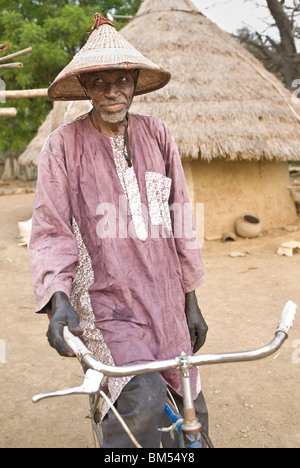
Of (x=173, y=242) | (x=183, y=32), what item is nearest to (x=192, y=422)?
(x=173, y=242)

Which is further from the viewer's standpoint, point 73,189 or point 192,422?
point 73,189

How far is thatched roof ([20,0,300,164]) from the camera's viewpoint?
24.6 feet

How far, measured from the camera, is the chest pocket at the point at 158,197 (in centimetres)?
201

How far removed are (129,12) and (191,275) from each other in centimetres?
1422

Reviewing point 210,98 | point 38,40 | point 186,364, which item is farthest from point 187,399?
point 38,40

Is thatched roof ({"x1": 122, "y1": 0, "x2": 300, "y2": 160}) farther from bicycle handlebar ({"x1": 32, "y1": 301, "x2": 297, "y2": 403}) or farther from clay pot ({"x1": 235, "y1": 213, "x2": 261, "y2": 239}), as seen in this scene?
bicycle handlebar ({"x1": 32, "y1": 301, "x2": 297, "y2": 403})

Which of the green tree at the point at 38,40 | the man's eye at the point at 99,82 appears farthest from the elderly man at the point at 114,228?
the green tree at the point at 38,40

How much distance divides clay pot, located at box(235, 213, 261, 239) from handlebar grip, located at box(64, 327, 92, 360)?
252 inches

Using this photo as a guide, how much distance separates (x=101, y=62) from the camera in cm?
188

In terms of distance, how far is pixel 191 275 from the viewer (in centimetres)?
214

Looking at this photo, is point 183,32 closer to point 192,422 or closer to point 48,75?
point 48,75

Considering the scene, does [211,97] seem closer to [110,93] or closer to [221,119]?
[221,119]

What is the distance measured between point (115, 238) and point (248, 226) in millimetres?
6026

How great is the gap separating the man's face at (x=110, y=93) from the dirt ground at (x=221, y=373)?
4.96ft
